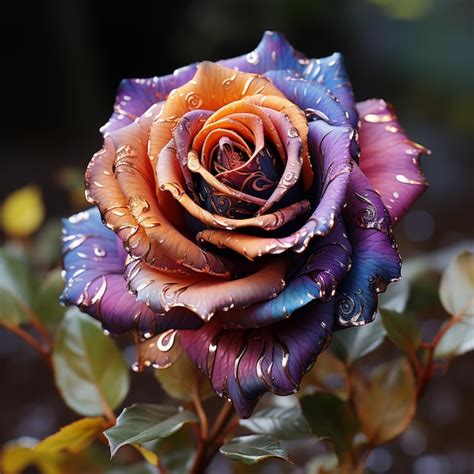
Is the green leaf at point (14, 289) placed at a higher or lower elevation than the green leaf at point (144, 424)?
lower

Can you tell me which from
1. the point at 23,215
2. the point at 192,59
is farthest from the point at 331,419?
the point at 192,59

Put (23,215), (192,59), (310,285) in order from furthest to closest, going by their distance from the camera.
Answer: (192,59) < (23,215) < (310,285)

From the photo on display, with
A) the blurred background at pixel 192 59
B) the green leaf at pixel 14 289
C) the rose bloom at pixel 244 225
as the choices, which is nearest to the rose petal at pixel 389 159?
the rose bloom at pixel 244 225

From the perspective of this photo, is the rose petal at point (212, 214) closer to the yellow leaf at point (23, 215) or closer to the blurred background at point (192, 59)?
the yellow leaf at point (23, 215)

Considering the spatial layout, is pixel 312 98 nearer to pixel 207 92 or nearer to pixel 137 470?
pixel 207 92

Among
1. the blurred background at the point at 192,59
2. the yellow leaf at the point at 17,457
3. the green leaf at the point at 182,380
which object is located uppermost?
the green leaf at the point at 182,380

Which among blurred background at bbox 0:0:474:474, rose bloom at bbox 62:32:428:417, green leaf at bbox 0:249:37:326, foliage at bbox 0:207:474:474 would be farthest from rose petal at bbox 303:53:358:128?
blurred background at bbox 0:0:474:474

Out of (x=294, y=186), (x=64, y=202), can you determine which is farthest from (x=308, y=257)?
(x=64, y=202)
